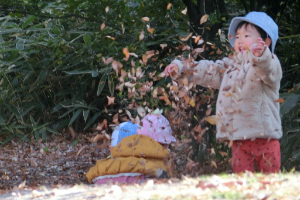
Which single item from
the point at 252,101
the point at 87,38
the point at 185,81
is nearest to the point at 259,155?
the point at 252,101

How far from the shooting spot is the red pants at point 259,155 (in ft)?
8.03

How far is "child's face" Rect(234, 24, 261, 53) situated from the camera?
2.55m

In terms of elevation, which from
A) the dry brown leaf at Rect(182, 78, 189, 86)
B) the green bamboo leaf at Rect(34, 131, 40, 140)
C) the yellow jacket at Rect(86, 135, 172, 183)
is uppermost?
the dry brown leaf at Rect(182, 78, 189, 86)

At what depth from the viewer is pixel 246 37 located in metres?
2.57

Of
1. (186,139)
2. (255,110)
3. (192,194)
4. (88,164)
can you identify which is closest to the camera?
(192,194)

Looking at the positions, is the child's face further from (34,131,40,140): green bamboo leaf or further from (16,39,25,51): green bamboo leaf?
(34,131,40,140): green bamboo leaf

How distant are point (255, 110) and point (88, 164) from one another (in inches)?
78.1

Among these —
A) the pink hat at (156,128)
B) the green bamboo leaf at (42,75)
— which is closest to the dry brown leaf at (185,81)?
the pink hat at (156,128)

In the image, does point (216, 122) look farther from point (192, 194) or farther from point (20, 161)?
point (20, 161)

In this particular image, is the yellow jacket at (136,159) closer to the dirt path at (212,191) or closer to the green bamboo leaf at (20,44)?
the dirt path at (212,191)

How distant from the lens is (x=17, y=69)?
177 inches

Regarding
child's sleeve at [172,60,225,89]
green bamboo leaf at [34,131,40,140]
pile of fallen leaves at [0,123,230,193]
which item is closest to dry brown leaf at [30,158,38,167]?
pile of fallen leaves at [0,123,230,193]

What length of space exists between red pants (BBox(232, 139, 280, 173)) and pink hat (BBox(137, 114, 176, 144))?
2.46ft

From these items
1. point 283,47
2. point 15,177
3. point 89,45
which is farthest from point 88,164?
point 283,47
